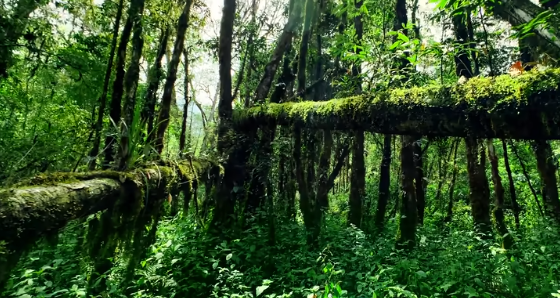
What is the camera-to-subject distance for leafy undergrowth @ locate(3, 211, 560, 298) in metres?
4.00

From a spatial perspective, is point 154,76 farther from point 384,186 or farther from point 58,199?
point 58,199

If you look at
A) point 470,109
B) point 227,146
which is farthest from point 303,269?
point 227,146


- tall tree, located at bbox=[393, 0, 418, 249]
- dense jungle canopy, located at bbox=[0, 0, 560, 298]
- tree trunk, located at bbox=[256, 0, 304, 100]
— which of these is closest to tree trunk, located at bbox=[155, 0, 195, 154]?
dense jungle canopy, located at bbox=[0, 0, 560, 298]

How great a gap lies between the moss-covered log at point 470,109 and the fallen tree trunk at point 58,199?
2978mm

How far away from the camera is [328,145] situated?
365 inches

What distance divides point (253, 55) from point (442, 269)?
14.3 meters

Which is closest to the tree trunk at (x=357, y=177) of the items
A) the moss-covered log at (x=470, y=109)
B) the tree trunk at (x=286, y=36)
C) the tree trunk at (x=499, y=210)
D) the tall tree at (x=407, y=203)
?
the tree trunk at (x=286, y=36)

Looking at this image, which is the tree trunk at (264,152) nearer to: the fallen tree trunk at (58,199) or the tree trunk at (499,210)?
the fallen tree trunk at (58,199)

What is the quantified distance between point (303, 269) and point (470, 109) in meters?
2.94

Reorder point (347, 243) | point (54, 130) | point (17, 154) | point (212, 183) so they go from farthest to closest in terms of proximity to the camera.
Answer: point (54, 130) → point (17, 154) → point (212, 183) → point (347, 243)

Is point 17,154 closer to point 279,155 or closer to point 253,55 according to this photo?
point 279,155

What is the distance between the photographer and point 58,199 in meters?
2.29

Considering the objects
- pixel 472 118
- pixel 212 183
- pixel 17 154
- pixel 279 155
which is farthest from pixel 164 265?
pixel 17 154

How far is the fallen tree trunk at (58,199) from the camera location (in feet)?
6.17
